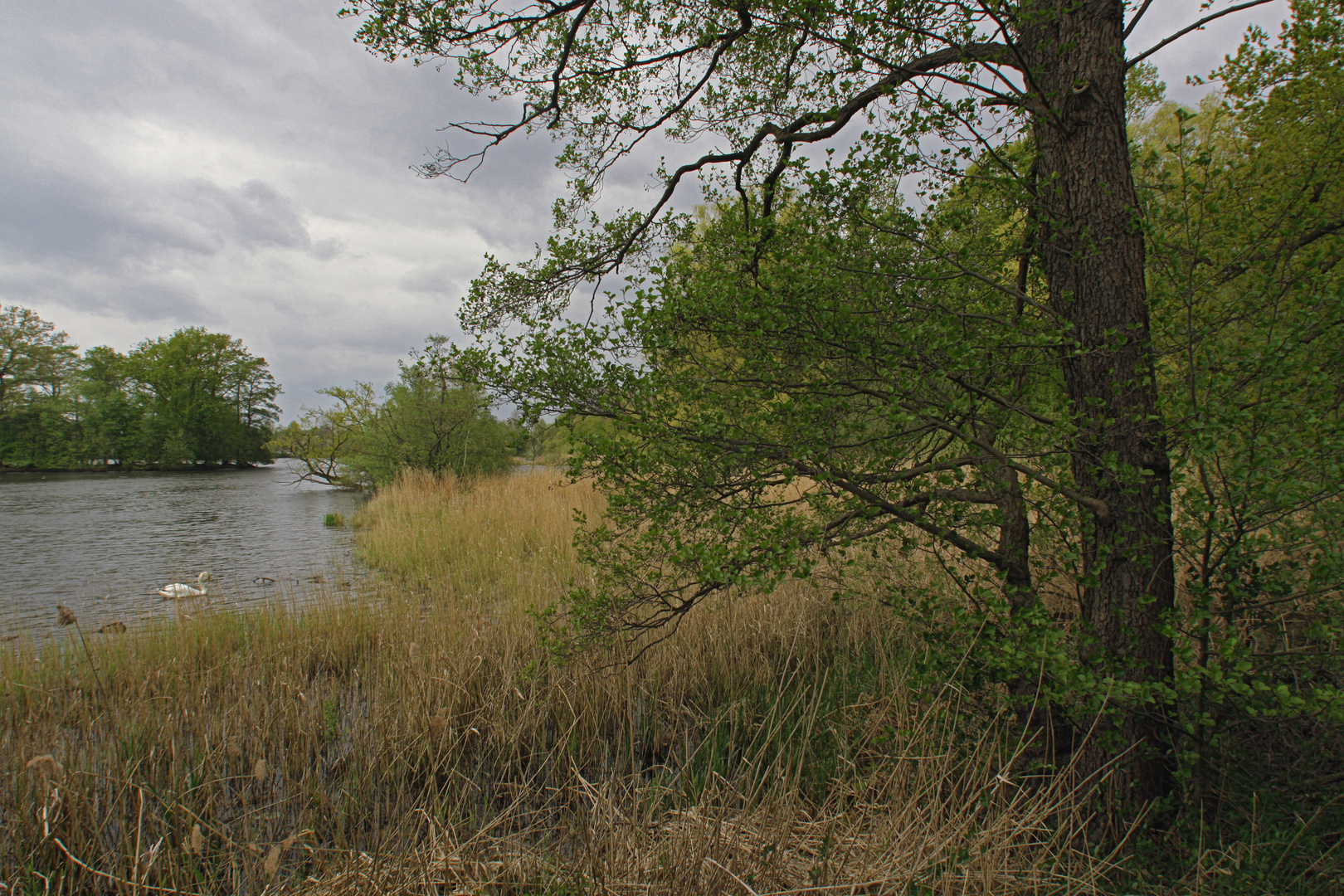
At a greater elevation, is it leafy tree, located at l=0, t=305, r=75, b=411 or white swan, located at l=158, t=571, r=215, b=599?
leafy tree, located at l=0, t=305, r=75, b=411

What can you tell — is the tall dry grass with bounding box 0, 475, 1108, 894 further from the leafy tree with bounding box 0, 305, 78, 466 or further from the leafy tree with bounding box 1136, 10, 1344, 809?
the leafy tree with bounding box 0, 305, 78, 466

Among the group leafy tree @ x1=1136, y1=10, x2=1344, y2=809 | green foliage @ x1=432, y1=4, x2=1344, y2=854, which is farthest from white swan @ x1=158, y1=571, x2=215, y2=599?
leafy tree @ x1=1136, y1=10, x2=1344, y2=809

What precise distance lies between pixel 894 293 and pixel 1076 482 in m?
1.12

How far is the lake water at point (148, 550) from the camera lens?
645 centimetres

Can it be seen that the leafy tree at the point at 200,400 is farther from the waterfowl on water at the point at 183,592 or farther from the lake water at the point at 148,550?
the waterfowl on water at the point at 183,592

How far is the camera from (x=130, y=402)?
129 ft

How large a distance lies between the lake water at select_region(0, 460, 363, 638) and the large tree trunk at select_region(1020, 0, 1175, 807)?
229 inches

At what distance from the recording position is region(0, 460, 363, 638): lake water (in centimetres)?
645

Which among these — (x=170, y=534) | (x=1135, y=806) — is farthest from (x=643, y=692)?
(x=170, y=534)

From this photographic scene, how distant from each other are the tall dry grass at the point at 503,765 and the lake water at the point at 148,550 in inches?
56.5

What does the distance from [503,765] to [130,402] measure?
50133 millimetres

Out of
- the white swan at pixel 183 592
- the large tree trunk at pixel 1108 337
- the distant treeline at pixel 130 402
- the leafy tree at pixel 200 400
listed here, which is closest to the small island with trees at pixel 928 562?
the large tree trunk at pixel 1108 337

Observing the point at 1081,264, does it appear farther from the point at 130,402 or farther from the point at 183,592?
the point at 130,402

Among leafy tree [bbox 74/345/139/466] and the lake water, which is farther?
leafy tree [bbox 74/345/139/466]
